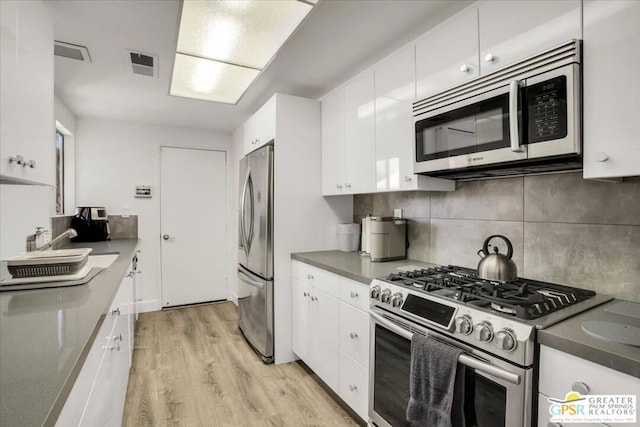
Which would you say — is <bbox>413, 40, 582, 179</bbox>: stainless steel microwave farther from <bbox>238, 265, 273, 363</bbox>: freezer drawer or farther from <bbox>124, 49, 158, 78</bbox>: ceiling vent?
<bbox>124, 49, 158, 78</bbox>: ceiling vent

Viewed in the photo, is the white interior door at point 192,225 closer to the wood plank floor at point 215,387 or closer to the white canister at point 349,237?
the wood plank floor at point 215,387

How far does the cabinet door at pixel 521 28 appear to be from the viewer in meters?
1.20

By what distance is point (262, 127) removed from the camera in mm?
2875

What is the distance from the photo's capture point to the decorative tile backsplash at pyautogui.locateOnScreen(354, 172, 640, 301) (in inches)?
52.2

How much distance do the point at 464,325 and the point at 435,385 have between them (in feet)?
0.89

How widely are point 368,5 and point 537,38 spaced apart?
0.82 metres

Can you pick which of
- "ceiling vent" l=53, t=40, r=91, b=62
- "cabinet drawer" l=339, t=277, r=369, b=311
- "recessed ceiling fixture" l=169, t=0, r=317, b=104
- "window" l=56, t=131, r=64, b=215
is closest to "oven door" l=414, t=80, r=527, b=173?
"cabinet drawer" l=339, t=277, r=369, b=311

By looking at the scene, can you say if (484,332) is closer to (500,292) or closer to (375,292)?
(500,292)

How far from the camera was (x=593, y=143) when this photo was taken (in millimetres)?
1131

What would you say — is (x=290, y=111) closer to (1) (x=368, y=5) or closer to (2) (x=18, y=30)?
(1) (x=368, y=5)

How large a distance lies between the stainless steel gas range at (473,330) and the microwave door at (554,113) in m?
0.57

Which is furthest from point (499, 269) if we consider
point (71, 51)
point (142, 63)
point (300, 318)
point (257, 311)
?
point (71, 51)

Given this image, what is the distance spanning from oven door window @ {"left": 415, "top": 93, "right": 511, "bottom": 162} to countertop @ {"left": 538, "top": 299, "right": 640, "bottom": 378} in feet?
2.37

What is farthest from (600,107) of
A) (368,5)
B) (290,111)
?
(290,111)
